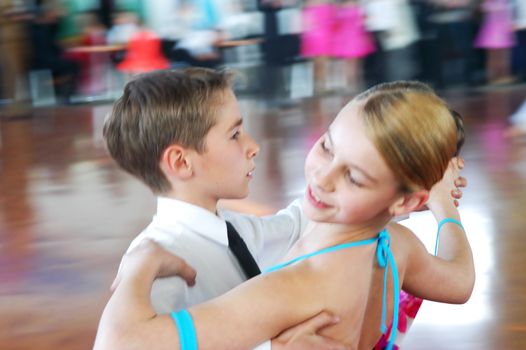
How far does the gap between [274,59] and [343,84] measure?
2.36 feet

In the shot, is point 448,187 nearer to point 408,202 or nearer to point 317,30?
point 408,202

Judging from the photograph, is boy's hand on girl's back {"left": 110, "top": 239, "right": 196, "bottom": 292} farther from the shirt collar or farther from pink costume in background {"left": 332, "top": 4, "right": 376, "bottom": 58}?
pink costume in background {"left": 332, "top": 4, "right": 376, "bottom": 58}

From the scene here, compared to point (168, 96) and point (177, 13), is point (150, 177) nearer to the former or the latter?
point (168, 96)

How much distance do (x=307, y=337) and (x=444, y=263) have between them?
0.32 meters

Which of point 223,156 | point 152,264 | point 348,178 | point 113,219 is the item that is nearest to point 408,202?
point 348,178

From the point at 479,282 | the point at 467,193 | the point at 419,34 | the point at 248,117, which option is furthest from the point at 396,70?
the point at 479,282

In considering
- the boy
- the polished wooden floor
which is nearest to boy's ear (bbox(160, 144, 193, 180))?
the boy

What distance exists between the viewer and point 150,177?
4.92 ft

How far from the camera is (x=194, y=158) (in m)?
1.47

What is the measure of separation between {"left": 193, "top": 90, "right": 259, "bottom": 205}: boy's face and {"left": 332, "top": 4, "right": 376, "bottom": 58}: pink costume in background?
631 centimetres

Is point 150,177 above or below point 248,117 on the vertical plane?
above

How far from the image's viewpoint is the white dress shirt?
131 centimetres

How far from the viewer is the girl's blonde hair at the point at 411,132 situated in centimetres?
103

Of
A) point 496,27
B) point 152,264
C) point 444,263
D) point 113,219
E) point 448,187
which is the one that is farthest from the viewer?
point 496,27
